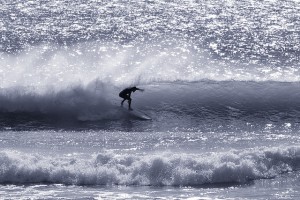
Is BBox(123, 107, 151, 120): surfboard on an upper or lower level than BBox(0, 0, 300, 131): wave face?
lower

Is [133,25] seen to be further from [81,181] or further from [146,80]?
[81,181]

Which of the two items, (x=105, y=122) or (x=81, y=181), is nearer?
(x=81, y=181)

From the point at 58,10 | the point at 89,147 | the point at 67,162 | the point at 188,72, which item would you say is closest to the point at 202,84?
the point at 188,72

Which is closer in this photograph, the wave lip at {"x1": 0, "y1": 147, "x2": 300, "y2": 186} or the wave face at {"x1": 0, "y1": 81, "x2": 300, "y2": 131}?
the wave lip at {"x1": 0, "y1": 147, "x2": 300, "y2": 186}

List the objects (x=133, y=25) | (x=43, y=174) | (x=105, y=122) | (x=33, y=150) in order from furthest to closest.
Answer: (x=133, y=25)
(x=105, y=122)
(x=33, y=150)
(x=43, y=174)

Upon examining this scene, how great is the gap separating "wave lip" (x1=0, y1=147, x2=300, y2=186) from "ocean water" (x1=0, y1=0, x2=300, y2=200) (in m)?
0.03

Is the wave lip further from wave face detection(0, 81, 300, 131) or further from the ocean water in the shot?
wave face detection(0, 81, 300, 131)

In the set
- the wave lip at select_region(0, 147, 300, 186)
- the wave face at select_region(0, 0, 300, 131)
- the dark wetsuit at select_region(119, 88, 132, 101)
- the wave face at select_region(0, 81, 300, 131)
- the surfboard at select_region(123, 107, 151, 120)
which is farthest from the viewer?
the wave face at select_region(0, 0, 300, 131)

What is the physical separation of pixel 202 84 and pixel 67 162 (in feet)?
27.2

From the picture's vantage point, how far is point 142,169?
1664 cm

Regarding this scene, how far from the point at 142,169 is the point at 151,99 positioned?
6666mm

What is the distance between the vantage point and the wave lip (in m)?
16.4

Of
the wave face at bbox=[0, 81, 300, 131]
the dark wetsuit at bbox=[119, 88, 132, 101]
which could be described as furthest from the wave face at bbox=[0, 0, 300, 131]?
the dark wetsuit at bbox=[119, 88, 132, 101]

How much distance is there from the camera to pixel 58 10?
33875mm
